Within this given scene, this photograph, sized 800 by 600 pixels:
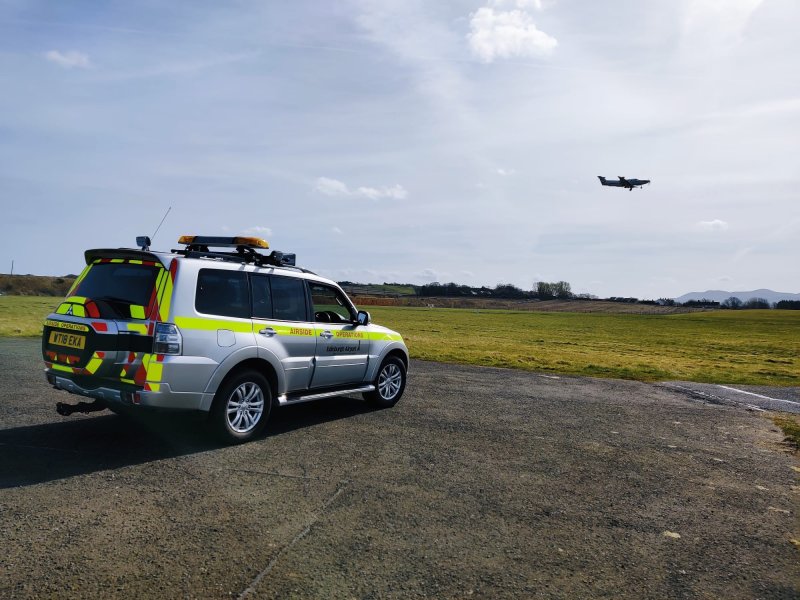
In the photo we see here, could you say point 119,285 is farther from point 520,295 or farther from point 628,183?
point 520,295

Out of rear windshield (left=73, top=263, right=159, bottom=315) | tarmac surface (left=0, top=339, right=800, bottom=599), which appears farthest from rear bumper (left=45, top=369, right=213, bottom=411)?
rear windshield (left=73, top=263, right=159, bottom=315)

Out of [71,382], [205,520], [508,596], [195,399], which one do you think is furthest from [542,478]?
[71,382]

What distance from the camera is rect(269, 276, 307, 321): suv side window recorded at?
7062 mm

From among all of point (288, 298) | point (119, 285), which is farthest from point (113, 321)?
point (288, 298)

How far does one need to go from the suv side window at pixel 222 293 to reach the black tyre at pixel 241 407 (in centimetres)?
70

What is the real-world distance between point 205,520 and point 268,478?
1.06m

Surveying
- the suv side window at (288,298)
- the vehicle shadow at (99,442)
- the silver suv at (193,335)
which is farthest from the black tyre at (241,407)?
the suv side window at (288,298)

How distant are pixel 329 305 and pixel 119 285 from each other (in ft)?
9.21

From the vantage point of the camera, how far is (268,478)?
209 inches

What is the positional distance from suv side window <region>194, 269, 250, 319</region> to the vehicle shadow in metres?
1.14

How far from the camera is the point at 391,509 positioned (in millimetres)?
4680

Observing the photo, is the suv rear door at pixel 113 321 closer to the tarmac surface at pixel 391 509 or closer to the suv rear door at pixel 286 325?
the tarmac surface at pixel 391 509

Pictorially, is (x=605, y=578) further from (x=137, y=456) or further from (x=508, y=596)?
(x=137, y=456)

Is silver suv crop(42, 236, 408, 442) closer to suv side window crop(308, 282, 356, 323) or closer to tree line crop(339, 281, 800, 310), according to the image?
suv side window crop(308, 282, 356, 323)
